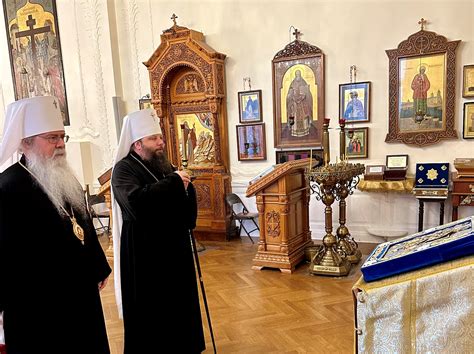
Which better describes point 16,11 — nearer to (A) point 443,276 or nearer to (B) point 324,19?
(B) point 324,19

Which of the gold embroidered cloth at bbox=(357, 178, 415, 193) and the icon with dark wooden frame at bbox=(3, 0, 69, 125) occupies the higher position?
the icon with dark wooden frame at bbox=(3, 0, 69, 125)

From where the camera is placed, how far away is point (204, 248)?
19.7 ft

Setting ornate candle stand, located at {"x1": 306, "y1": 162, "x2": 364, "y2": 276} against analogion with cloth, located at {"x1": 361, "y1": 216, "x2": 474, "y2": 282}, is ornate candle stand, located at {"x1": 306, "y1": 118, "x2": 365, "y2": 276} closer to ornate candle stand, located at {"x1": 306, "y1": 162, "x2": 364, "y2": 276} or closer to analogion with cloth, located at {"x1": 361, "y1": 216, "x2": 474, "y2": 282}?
ornate candle stand, located at {"x1": 306, "y1": 162, "x2": 364, "y2": 276}

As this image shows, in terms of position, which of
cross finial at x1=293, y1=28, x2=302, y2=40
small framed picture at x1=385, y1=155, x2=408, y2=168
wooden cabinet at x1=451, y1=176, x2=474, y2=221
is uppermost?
cross finial at x1=293, y1=28, x2=302, y2=40

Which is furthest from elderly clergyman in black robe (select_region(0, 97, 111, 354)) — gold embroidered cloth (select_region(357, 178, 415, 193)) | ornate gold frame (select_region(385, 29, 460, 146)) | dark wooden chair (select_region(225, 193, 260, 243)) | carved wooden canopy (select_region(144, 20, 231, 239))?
ornate gold frame (select_region(385, 29, 460, 146))

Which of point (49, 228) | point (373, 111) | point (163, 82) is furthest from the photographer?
point (163, 82)

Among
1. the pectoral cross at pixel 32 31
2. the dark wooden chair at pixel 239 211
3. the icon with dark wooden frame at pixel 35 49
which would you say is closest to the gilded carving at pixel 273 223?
the dark wooden chair at pixel 239 211

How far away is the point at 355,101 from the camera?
5770 millimetres

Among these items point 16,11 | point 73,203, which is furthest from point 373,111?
point 16,11

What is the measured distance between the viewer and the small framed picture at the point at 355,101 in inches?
225

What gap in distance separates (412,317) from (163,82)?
6142 mm

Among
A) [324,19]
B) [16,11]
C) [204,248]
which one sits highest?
[16,11]

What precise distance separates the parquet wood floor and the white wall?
1810 millimetres

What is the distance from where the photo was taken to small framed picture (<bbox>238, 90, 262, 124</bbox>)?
6383 mm
